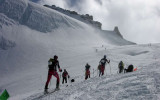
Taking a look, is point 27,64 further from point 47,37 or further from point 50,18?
point 50,18

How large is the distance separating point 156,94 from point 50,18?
2889 inches

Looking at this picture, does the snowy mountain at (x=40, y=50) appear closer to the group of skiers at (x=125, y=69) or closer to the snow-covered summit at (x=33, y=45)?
the snow-covered summit at (x=33, y=45)

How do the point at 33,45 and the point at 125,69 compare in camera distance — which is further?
the point at 33,45

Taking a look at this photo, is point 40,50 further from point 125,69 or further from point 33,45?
point 125,69

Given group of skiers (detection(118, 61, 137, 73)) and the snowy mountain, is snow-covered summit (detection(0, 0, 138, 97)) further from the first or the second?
group of skiers (detection(118, 61, 137, 73))

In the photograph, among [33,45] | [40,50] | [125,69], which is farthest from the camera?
[33,45]

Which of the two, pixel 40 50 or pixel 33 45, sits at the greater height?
pixel 33 45

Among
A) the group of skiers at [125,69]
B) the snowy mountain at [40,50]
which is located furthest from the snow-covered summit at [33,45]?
the group of skiers at [125,69]

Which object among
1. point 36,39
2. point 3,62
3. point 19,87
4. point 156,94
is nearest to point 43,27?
point 36,39

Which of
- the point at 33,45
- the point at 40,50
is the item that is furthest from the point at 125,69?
the point at 33,45

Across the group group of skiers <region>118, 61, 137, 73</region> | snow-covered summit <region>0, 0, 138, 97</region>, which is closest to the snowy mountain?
snow-covered summit <region>0, 0, 138, 97</region>

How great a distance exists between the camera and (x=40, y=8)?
76.0m

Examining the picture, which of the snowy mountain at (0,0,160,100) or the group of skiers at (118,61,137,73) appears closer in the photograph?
the group of skiers at (118,61,137,73)

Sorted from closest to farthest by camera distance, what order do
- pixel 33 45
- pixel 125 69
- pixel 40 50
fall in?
pixel 125 69 < pixel 40 50 < pixel 33 45
